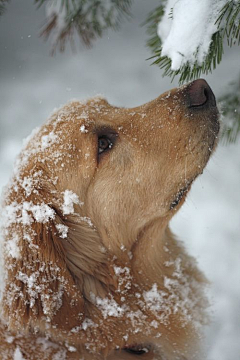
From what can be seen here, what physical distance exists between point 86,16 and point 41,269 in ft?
5.96

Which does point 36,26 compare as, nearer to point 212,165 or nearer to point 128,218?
point 128,218

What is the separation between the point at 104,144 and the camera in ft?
8.11

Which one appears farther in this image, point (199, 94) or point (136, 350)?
point (136, 350)

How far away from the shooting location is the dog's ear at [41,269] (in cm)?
207

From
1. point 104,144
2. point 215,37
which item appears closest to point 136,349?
point 104,144

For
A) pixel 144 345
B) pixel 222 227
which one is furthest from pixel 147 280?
pixel 222 227

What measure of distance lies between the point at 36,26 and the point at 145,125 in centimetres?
168

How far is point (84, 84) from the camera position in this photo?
4.49 metres

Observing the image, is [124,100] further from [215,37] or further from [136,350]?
[136,350]

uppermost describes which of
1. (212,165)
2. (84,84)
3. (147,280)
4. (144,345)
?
(84,84)

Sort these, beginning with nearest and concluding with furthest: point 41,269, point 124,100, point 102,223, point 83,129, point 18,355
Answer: point 41,269 → point 18,355 → point 83,129 → point 102,223 → point 124,100

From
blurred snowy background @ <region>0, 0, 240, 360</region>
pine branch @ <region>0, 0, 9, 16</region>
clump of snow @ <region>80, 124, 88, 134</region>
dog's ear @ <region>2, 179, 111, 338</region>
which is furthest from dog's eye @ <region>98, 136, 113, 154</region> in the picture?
blurred snowy background @ <region>0, 0, 240, 360</region>

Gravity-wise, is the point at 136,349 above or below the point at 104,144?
below

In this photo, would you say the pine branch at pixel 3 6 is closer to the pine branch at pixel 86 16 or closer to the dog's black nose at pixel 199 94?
the pine branch at pixel 86 16
